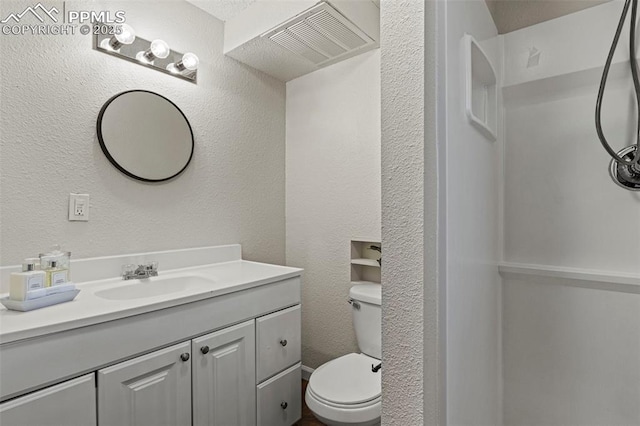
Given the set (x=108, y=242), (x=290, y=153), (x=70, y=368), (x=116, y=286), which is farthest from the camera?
(x=290, y=153)

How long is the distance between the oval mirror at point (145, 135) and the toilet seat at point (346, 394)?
1.28 metres

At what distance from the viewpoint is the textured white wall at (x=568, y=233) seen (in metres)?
1.22

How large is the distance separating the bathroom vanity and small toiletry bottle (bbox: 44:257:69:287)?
10cm

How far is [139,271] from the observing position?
1578 millimetres

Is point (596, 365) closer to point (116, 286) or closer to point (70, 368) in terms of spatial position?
point (70, 368)

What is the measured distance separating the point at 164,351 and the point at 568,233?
63.5 inches

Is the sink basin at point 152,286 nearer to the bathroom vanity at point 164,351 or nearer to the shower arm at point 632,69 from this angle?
the bathroom vanity at point 164,351

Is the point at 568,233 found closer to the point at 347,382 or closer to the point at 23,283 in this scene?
the point at 347,382

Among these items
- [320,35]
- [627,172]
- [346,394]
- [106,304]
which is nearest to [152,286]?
[106,304]

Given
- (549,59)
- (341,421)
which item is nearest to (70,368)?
(341,421)

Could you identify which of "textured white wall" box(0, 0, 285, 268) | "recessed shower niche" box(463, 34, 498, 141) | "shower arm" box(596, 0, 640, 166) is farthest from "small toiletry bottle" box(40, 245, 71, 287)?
"shower arm" box(596, 0, 640, 166)

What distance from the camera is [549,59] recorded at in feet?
4.36

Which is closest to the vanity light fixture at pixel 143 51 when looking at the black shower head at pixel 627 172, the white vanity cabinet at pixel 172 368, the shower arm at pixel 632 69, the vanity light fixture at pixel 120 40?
the vanity light fixture at pixel 120 40

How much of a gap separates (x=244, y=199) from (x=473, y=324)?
1568 millimetres
